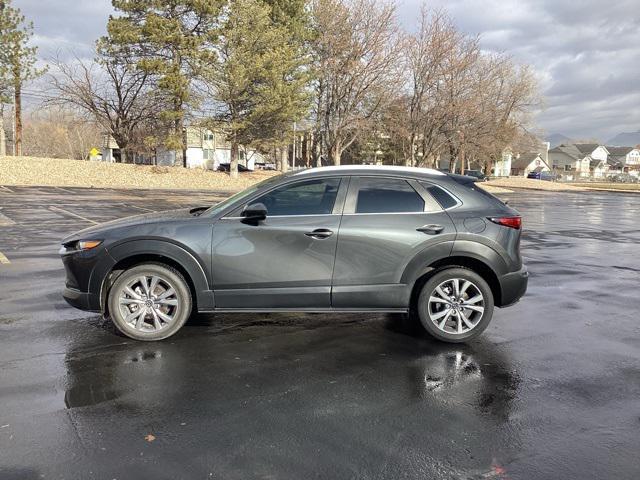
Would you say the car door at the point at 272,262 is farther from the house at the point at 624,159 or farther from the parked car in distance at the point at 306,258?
the house at the point at 624,159

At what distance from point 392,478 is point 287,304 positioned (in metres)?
2.33

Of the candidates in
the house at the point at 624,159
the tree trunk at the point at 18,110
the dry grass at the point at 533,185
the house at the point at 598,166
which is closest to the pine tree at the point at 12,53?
the tree trunk at the point at 18,110

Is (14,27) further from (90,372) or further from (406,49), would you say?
(90,372)

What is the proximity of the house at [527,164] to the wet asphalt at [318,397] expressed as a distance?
10906 cm

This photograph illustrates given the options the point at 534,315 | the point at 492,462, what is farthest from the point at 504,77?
the point at 492,462

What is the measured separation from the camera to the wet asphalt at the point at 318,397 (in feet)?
9.84

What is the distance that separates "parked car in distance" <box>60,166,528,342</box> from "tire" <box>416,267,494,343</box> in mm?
10

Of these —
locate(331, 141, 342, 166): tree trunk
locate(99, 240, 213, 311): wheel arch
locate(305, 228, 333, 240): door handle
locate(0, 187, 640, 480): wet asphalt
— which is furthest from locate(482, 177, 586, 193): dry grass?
locate(99, 240, 213, 311): wheel arch

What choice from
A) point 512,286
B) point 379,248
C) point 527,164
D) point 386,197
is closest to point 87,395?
point 379,248

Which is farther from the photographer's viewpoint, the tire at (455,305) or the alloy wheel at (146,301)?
the tire at (455,305)

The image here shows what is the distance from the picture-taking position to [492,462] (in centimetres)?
305

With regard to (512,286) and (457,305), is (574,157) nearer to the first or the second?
(512,286)

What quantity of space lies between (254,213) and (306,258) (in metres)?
0.67

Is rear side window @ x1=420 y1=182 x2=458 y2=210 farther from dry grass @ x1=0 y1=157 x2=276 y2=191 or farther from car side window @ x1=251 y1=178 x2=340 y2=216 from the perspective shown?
dry grass @ x1=0 y1=157 x2=276 y2=191
